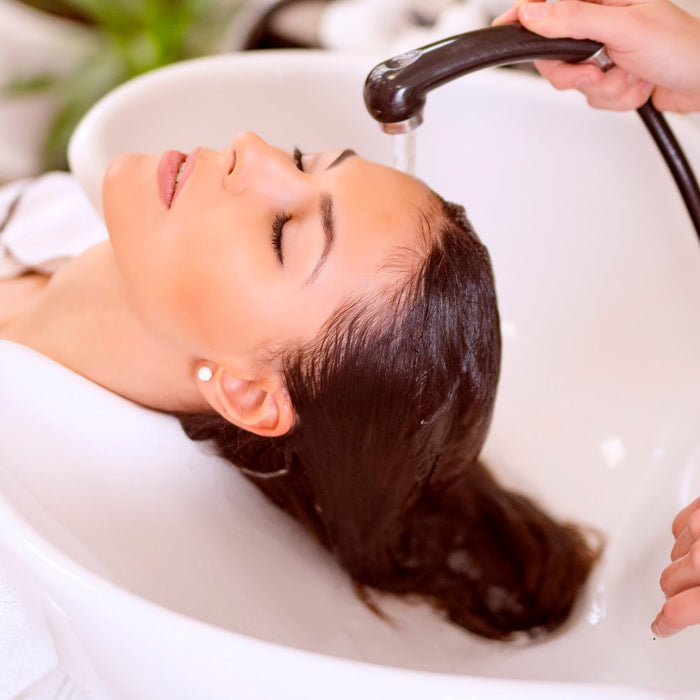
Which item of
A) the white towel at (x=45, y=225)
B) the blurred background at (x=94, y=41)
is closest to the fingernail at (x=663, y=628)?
the white towel at (x=45, y=225)

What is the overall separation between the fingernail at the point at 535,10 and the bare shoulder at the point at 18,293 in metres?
0.93

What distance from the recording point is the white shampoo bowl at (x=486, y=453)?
827 millimetres

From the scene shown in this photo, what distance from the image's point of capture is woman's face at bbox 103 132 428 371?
991 mm

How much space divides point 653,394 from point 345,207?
3.17 feet

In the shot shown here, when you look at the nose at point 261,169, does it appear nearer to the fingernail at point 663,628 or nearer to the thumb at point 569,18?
the thumb at point 569,18

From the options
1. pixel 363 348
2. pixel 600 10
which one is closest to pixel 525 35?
pixel 600 10

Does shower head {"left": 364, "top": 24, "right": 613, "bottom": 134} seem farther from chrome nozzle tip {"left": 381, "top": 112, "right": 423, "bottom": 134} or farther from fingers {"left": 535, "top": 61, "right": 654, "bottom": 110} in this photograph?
fingers {"left": 535, "top": 61, "right": 654, "bottom": 110}

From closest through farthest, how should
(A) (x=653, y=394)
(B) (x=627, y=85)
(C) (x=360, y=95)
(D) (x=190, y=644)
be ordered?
1. (D) (x=190, y=644)
2. (B) (x=627, y=85)
3. (A) (x=653, y=394)
4. (C) (x=360, y=95)

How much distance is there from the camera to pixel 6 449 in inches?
41.7

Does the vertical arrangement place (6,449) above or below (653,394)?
above

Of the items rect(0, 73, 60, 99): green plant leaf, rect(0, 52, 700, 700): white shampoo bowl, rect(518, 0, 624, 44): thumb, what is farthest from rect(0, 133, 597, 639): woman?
rect(0, 73, 60, 99): green plant leaf

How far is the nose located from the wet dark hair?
0.19m

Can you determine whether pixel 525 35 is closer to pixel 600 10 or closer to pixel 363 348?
pixel 600 10

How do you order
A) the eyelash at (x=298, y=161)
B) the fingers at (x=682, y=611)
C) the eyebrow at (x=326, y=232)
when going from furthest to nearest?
the eyelash at (x=298, y=161), the eyebrow at (x=326, y=232), the fingers at (x=682, y=611)
